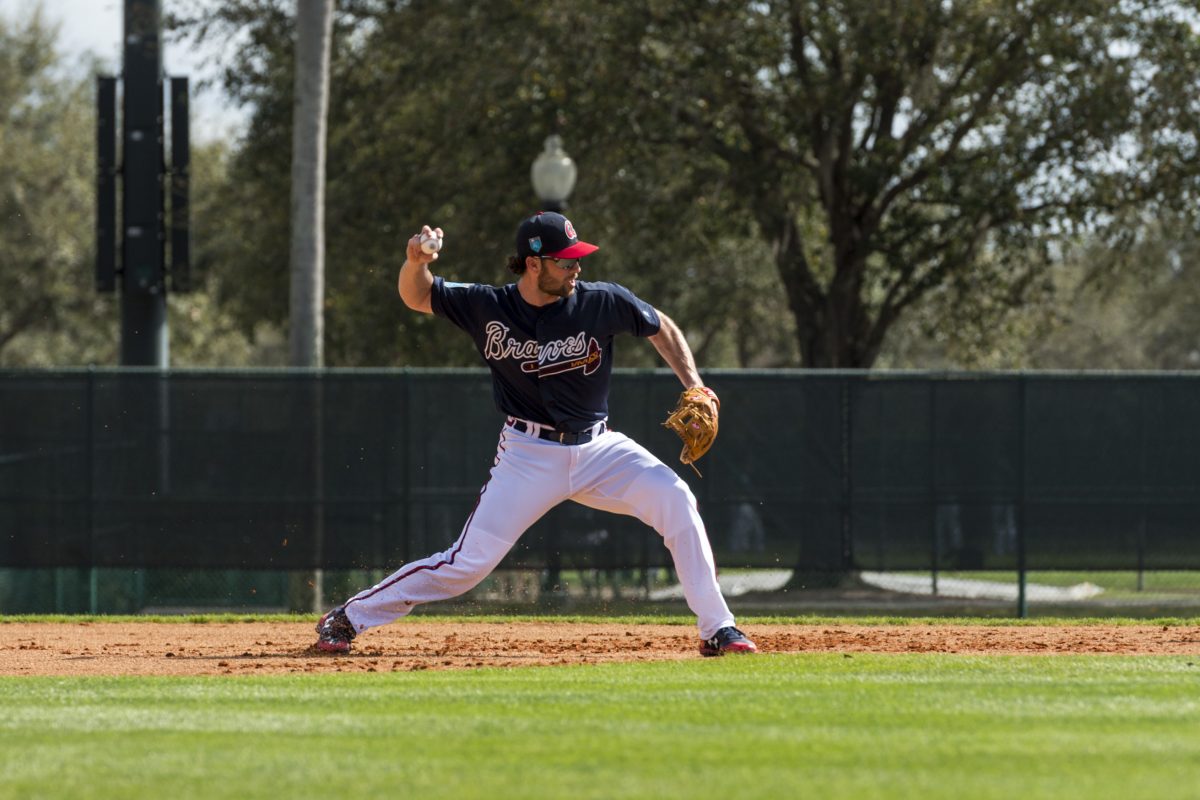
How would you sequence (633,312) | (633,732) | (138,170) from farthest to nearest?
(138,170) < (633,312) < (633,732)

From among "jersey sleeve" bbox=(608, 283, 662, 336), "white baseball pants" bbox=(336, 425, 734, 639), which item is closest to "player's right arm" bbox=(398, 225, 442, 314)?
"white baseball pants" bbox=(336, 425, 734, 639)

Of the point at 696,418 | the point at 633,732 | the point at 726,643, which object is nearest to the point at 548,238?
the point at 696,418

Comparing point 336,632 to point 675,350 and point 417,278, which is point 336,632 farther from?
point 675,350

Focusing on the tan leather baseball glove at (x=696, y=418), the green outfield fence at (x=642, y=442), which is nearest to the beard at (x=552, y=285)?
the tan leather baseball glove at (x=696, y=418)

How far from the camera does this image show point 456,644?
9484 mm

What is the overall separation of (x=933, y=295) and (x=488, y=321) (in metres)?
14.5

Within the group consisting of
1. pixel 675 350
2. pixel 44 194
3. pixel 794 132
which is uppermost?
pixel 44 194

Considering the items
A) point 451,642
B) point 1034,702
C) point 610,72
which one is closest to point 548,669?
point 451,642

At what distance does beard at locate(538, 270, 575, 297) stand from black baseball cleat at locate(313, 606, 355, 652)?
74.8 inches

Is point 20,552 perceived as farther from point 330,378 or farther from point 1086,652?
point 1086,652

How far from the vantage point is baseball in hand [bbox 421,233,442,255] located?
25.7 feet

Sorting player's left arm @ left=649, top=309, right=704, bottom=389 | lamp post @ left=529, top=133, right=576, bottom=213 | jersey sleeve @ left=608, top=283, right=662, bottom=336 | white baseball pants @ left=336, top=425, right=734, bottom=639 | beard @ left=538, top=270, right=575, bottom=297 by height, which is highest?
lamp post @ left=529, top=133, right=576, bottom=213

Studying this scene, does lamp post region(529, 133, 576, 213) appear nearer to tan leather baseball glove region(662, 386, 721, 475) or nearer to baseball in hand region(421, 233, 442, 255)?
tan leather baseball glove region(662, 386, 721, 475)

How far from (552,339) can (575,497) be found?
0.78 meters
